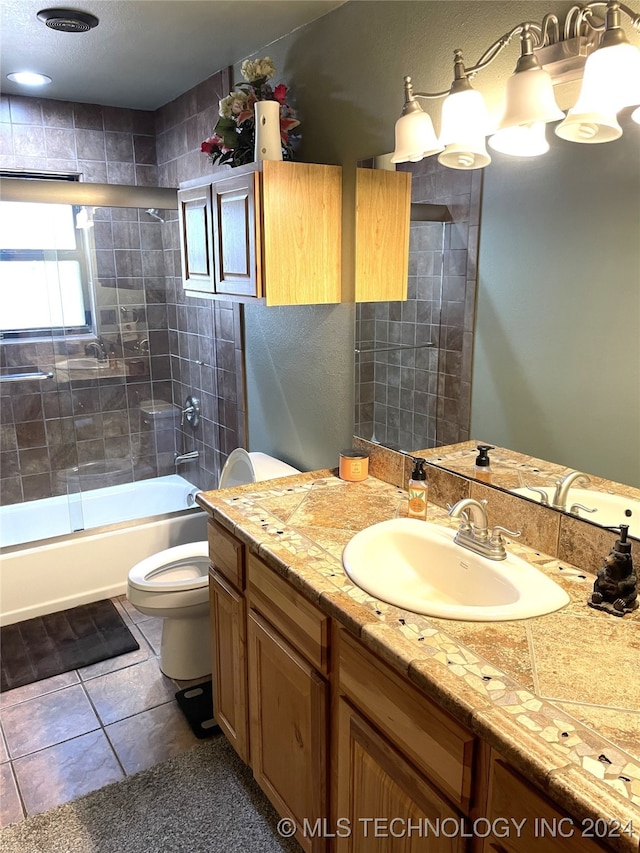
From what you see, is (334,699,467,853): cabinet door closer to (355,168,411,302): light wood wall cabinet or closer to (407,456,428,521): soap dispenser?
(407,456,428,521): soap dispenser

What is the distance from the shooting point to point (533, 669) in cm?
113

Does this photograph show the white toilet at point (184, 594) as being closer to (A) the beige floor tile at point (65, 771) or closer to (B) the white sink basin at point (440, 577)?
(A) the beige floor tile at point (65, 771)

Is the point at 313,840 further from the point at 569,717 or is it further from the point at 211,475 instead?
the point at 211,475

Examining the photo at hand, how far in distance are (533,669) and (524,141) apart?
114 centimetres

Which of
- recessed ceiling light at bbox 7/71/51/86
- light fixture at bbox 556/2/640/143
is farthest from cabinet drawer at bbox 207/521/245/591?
recessed ceiling light at bbox 7/71/51/86

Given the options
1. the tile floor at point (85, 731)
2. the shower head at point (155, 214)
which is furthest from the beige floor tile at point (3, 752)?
the shower head at point (155, 214)

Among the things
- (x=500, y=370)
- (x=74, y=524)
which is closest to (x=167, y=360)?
(x=74, y=524)

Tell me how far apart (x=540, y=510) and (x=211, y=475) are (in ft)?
7.82

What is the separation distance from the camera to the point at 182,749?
2.20 metres

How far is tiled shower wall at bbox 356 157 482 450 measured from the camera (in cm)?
175

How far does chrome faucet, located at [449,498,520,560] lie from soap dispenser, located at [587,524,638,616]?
0.81ft

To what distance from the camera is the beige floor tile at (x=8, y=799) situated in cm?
194

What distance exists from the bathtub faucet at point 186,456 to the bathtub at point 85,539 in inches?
5.6

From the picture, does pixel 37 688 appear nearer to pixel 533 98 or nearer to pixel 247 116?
pixel 247 116
